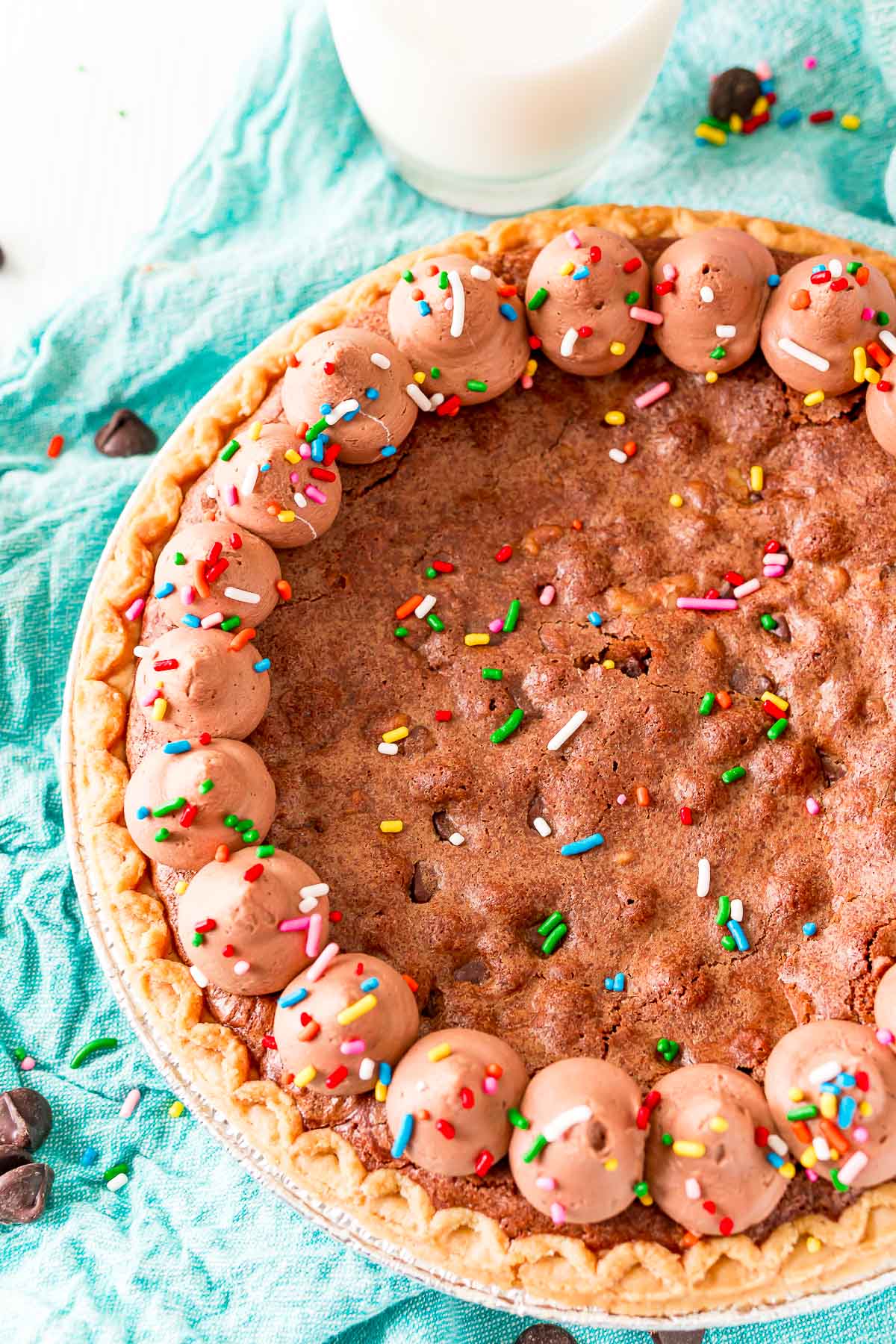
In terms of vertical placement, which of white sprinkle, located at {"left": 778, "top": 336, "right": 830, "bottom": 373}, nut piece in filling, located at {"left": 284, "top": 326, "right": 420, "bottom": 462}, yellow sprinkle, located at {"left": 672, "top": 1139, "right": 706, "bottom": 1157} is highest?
nut piece in filling, located at {"left": 284, "top": 326, "right": 420, "bottom": 462}

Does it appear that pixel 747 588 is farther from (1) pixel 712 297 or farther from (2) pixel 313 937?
(2) pixel 313 937

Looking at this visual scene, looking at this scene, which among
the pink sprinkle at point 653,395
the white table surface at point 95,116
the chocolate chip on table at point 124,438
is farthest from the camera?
the white table surface at point 95,116

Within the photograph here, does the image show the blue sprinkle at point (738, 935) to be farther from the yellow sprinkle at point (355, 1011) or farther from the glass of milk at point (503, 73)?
the glass of milk at point (503, 73)

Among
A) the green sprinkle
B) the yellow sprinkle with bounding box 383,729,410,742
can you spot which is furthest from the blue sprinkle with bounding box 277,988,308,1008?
the green sprinkle

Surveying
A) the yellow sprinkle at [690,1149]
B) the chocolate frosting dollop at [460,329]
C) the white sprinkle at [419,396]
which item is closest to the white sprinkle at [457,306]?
the chocolate frosting dollop at [460,329]

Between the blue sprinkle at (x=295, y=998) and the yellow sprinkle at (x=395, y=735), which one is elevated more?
the yellow sprinkle at (x=395, y=735)

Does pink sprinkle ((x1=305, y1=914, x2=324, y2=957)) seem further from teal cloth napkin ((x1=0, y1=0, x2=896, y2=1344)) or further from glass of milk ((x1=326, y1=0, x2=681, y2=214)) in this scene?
glass of milk ((x1=326, y1=0, x2=681, y2=214))
